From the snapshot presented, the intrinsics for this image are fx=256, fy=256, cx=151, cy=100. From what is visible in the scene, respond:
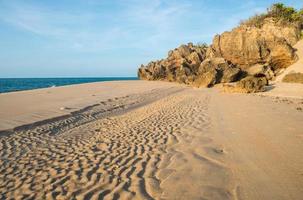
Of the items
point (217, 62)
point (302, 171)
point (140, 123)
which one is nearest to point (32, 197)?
point (302, 171)

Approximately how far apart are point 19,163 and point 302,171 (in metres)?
5.70

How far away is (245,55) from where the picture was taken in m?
29.4

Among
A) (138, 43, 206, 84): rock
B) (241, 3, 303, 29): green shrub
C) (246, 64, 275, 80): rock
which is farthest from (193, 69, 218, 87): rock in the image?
(241, 3, 303, 29): green shrub

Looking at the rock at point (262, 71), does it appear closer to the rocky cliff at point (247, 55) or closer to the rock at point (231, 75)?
the rocky cliff at point (247, 55)

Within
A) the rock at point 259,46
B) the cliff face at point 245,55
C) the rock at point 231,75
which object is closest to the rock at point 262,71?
the cliff face at point 245,55

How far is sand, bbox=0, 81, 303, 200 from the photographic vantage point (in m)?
4.14

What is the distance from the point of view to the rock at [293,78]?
2035cm

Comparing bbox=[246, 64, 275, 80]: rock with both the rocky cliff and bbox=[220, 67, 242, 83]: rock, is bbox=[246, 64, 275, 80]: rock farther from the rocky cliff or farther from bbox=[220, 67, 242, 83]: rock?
bbox=[220, 67, 242, 83]: rock

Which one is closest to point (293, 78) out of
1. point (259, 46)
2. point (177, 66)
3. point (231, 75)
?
point (231, 75)

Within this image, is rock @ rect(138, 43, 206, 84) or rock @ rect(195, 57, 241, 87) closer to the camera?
rock @ rect(195, 57, 241, 87)

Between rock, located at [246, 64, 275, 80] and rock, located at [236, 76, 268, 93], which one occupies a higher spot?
rock, located at [246, 64, 275, 80]

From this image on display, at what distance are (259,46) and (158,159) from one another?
26.0 m

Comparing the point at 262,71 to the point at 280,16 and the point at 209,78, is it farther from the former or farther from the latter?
the point at 280,16

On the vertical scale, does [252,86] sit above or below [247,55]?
below
